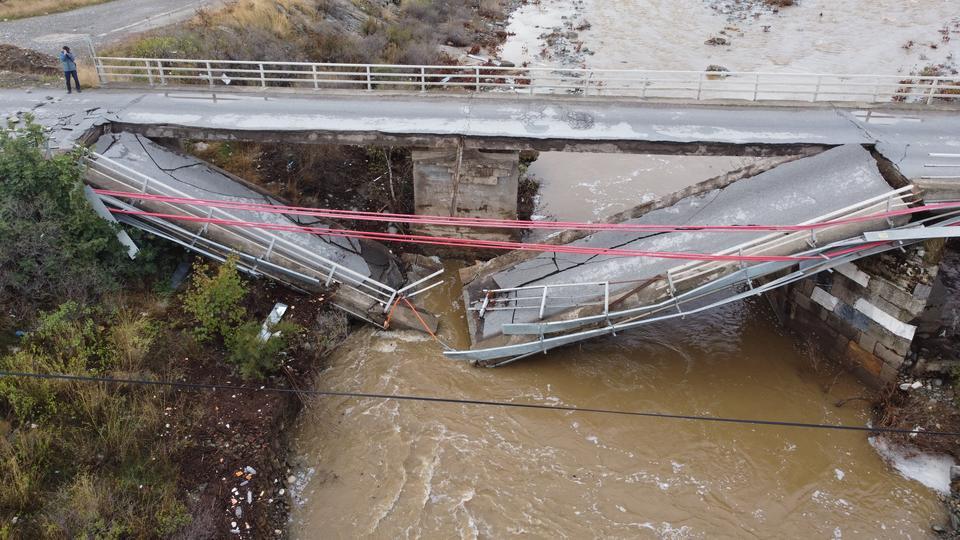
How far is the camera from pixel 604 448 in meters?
11.6

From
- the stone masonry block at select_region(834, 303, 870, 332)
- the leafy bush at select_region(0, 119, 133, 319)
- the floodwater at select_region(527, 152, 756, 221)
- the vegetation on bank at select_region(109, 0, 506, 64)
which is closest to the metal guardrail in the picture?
the vegetation on bank at select_region(109, 0, 506, 64)

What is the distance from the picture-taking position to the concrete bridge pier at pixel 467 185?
15.6 meters

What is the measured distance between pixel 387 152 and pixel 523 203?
4326 mm

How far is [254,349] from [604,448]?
21.0 ft

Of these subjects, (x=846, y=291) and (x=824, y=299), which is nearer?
(x=846, y=291)

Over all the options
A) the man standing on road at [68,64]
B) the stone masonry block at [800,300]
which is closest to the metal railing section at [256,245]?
the man standing on road at [68,64]

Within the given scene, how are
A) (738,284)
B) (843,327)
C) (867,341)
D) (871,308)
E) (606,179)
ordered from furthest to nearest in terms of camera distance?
(606,179) → (843,327) → (867,341) → (871,308) → (738,284)

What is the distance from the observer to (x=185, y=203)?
1327cm

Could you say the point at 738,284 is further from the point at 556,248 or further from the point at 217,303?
the point at 217,303

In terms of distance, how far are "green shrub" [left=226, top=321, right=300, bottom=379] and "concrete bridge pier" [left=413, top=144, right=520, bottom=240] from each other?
551 centimetres

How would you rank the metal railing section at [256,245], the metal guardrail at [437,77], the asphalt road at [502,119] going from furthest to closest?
the metal guardrail at [437,77]
the asphalt road at [502,119]
the metal railing section at [256,245]

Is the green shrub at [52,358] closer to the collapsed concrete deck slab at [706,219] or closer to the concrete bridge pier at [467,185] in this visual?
the collapsed concrete deck slab at [706,219]

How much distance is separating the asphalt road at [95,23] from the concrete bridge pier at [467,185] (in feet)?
46.4

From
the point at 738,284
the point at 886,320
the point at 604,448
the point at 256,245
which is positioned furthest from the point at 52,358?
the point at 886,320
